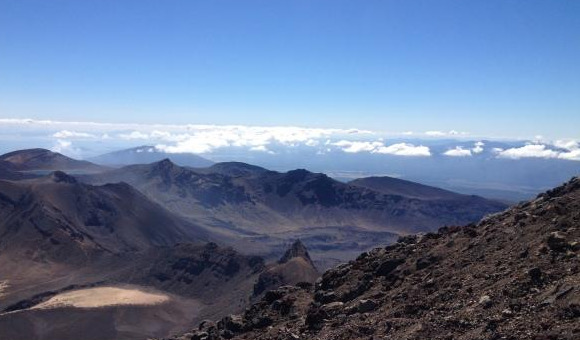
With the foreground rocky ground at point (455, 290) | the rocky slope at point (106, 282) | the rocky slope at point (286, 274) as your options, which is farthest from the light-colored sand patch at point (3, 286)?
the foreground rocky ground at point (455, 290)

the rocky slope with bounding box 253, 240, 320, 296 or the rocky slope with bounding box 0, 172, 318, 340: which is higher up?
the rocky slope with bounding box 253, 240, 320, 296

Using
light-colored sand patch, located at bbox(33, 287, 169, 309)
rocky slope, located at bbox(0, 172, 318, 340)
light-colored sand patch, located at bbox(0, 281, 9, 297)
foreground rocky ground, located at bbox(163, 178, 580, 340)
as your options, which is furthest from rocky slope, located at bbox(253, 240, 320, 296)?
foreground rocky ground, located at bbox(163, 178, 580, 340)

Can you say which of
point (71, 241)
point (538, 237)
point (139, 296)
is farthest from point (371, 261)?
point (71, 241)

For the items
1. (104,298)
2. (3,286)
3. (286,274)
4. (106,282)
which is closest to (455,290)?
(286,274)

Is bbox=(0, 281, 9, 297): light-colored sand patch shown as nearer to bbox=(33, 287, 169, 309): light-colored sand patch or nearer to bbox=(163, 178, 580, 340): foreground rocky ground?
bbox=(33, 287, 169, 309): light-colored sand patch

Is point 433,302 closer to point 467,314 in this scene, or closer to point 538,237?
point 467,314
